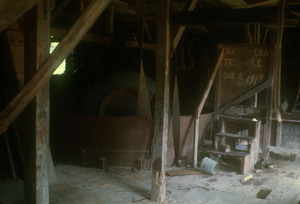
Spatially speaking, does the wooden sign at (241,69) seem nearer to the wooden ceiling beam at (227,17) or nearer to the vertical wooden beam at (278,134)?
the wooden ceiling beam at (227,17)

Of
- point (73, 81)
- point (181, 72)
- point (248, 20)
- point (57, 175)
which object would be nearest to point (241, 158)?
point (248, 20)

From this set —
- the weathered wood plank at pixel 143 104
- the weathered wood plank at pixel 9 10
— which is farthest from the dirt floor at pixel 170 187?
the weathered wood plank at pixel 9 10

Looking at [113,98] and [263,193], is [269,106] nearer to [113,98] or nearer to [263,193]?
[263,193]

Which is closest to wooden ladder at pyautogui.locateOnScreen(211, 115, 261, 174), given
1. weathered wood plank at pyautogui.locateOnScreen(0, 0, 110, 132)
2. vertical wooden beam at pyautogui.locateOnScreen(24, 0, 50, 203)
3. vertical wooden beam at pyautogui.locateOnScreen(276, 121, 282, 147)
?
vertical wooden beam at pyautogui.locateOnScreen(276, 121, 282, 147)

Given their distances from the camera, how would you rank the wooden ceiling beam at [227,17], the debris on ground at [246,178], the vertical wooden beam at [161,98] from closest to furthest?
the wooden ceiling beam at [227,17] < the vertical wooden beam at [161,98] < the debris on ground at [246,178]

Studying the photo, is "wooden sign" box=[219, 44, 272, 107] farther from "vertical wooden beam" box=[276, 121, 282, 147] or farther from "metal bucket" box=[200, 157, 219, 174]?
"vertical wooden beam" box=[276, 121, 282, 147]

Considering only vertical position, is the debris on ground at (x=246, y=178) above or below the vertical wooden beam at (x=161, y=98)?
below

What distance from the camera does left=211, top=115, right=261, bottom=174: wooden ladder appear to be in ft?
18.3

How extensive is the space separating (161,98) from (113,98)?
9.99 ft

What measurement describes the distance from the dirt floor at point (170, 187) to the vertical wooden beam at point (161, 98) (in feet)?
0.86

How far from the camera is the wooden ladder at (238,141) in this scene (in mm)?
5586

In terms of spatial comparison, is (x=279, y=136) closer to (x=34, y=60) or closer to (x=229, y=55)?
(x=229, y=55)

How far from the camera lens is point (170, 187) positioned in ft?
15.5

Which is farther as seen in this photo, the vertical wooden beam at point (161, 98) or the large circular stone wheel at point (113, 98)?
the large circular stone wheel at point (113, 98)
